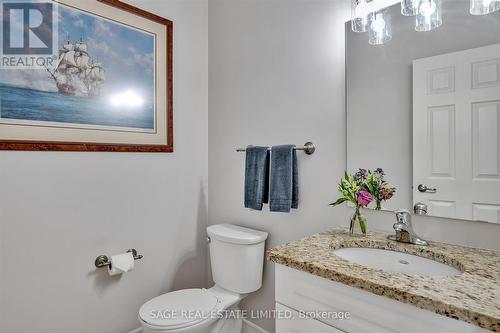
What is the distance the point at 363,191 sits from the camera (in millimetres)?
1235

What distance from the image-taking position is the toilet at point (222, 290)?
143cm

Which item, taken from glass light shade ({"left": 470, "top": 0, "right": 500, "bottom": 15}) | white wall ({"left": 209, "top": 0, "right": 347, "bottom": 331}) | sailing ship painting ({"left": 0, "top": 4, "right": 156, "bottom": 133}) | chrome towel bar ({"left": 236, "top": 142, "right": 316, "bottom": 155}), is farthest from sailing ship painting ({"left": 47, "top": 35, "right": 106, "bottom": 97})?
glass light shade ({"left": 470, "top": 0, "right": 500, "bottom": 15})

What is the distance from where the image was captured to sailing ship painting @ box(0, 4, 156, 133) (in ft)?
4.54

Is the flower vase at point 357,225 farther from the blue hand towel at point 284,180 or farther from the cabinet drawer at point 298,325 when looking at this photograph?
the cabinet drawer at point 298,325

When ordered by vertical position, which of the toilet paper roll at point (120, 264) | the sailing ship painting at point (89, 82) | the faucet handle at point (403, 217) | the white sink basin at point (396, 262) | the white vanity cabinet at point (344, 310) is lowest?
the toilet paper roll at point (120, 264)

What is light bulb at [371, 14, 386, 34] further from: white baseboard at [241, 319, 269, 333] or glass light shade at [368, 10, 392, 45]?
white baseboard at [241, 319, 269, 333]

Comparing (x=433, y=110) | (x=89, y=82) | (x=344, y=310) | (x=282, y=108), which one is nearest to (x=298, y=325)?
(x=344, y=310)

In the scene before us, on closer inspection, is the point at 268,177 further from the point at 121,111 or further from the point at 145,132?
A: the point at 121,111

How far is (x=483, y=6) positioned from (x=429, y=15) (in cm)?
17

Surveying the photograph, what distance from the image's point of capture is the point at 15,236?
1350 millimetres

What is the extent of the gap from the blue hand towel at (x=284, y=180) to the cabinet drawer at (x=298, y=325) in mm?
586

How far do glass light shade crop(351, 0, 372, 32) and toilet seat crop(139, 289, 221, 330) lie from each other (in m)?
1.57

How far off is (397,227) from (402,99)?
1.80 feet

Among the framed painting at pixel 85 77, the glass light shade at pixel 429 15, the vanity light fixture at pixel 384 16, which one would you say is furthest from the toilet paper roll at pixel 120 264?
the glass light shade at pixel 429 15
